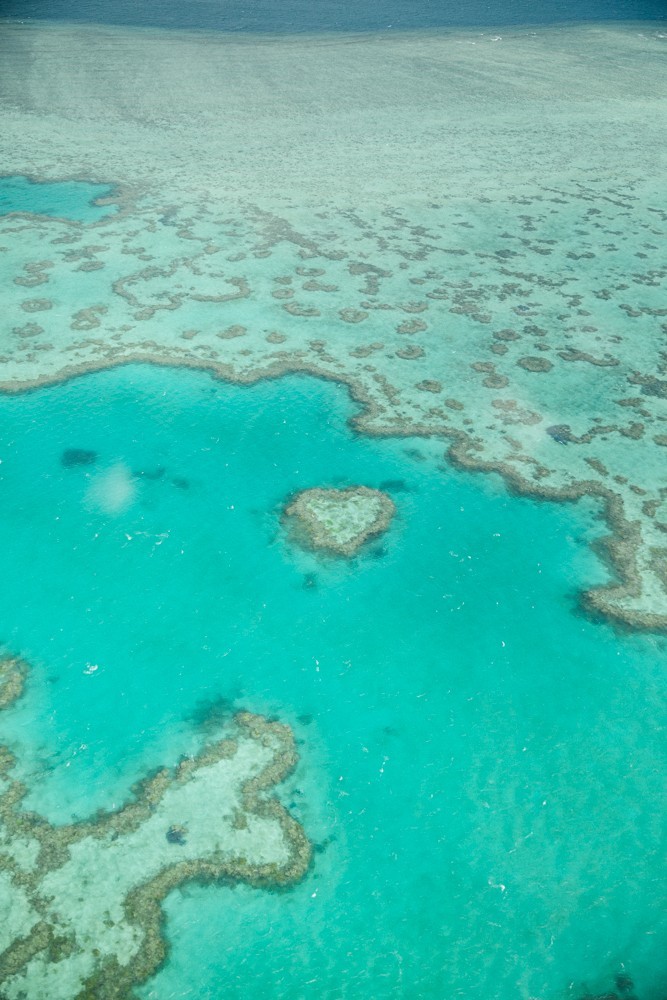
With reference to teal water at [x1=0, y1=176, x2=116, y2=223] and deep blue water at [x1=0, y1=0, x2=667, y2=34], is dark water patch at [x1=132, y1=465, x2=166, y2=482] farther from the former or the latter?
deep blue water at [x1=0, y1=0, x2=667, y2=34]

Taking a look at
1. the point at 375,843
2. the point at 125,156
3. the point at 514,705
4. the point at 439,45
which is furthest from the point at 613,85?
the point at 375,843

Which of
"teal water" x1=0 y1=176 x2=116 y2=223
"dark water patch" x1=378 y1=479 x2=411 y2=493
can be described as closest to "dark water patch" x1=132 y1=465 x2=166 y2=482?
"dark water patch" x1=378 y1=479 x2=411 y2=493

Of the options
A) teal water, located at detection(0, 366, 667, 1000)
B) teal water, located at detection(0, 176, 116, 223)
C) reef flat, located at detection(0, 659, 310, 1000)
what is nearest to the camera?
reef flat, located at detection(0, 659, 310, 1000)

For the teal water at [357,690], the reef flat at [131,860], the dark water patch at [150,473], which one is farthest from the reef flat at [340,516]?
the reef flat at [131,860]

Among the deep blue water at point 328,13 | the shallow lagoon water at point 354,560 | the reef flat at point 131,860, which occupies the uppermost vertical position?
the deep blue water at point 328,13

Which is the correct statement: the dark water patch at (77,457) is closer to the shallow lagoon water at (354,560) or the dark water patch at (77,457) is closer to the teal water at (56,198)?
the shallow lagoon water at (354,560)

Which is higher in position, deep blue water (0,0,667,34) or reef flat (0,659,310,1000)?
deep blue water (0,0,667,34)
